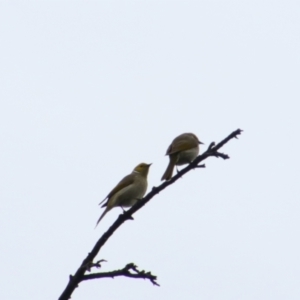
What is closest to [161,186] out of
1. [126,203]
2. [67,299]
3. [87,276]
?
[87,276]

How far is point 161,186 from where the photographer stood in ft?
12.9

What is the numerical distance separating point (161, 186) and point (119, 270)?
65 centimetres

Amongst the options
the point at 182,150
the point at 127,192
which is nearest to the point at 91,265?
the point at 127,192

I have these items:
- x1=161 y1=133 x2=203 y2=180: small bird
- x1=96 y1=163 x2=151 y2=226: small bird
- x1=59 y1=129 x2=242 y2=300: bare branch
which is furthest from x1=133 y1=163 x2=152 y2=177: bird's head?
x1=59 y1=129 x2=242 y2=300: bare branch

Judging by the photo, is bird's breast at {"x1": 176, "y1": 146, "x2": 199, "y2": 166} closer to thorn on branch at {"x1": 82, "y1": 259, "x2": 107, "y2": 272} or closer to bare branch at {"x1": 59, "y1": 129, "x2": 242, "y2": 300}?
bare branch at {"x1": 59, "y1": 129, "x2": 242, "y2": 300}

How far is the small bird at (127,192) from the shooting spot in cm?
841

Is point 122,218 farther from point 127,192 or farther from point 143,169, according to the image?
point 143,169

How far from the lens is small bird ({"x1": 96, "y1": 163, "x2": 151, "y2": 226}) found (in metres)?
8.41

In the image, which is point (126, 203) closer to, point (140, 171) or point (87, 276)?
point (140, 171)

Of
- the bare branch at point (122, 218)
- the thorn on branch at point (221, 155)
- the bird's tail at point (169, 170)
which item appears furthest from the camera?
the bird's tail at point (169, 170)

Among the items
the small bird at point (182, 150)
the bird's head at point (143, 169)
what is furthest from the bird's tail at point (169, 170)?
→ the bird's head at point (143, 169)

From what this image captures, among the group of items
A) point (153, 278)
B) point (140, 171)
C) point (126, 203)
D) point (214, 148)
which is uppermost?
point (140, 171)

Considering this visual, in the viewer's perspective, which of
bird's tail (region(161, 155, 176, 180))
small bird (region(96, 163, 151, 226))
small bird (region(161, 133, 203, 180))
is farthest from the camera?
small bird (region(161, 133, 203, 180))

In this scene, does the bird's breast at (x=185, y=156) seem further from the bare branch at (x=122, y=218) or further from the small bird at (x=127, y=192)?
the bare branch at (x=122, y=218)
